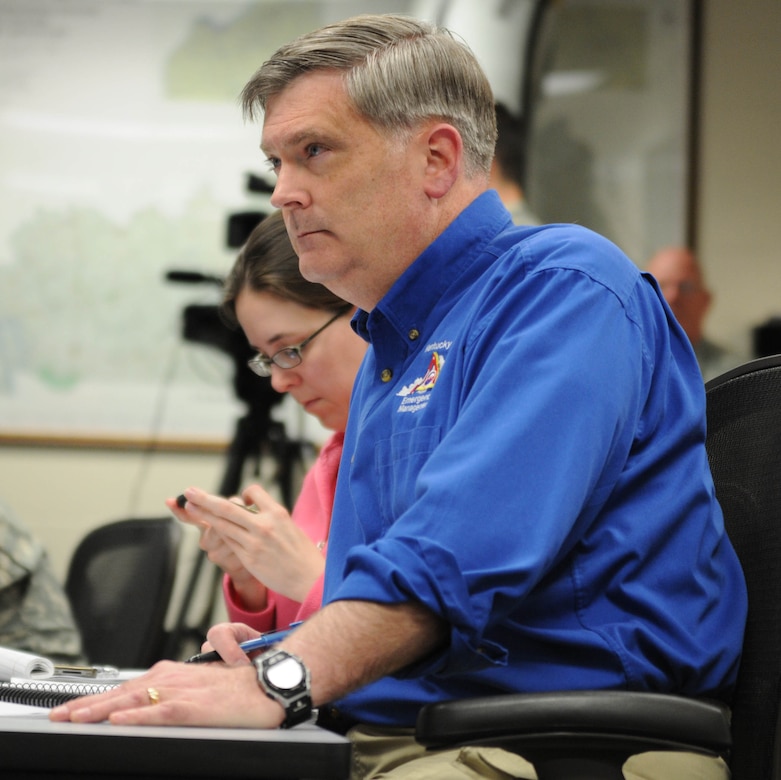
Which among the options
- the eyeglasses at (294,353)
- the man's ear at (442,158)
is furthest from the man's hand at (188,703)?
the eyeglasses at (294,353)

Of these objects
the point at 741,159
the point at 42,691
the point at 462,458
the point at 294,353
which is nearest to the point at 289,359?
the point at 294,353

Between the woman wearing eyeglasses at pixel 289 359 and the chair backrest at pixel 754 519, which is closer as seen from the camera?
the chair backrest at pixel 754 519

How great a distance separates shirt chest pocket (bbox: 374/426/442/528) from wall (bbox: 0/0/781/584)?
2388 millimetres

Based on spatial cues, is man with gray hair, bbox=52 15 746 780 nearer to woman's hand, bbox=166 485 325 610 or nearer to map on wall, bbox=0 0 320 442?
woman's hand, bbox=166 485 325 610

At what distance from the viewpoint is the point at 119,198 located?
3471 millimetres

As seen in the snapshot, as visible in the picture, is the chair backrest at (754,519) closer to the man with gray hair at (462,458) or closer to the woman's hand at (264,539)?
the man with gray hair at (462,458)

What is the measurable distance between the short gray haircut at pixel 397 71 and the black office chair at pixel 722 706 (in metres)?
0.38

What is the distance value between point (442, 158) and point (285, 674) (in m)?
0.59

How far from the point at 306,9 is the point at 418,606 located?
2989mm

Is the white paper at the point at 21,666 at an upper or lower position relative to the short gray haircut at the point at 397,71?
lower

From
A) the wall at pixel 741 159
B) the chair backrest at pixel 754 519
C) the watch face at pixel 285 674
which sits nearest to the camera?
the watch face at pixel 285 674

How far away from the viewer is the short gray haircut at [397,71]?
113 centimetres

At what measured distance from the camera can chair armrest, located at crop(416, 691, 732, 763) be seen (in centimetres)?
76

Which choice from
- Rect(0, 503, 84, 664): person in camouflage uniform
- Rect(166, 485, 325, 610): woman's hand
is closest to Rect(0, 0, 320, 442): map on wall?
Rect(0, 503, 84, 664): person in camouflage uniform
